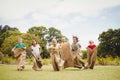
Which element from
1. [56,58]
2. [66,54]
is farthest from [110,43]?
[56,58]

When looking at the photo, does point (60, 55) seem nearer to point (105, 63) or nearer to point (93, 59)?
point (93, 59)

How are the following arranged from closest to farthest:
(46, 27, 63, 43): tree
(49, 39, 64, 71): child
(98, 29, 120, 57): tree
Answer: (49, 39, 64, 71): child → (98, 29, 120, 57): tree → (46, 27, 63, 43): tree

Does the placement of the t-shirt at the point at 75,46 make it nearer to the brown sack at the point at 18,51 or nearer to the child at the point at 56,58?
the child at the point at 56,58

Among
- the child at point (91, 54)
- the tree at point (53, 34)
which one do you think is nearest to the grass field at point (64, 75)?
the child at point (91, 54)

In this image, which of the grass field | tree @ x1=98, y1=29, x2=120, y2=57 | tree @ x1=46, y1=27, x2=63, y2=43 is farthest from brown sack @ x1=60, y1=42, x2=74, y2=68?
tree @ x1=46, y1=27, x2=63, y2=43

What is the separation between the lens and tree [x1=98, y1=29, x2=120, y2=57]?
44.3 meters

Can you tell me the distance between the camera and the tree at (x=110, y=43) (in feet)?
145

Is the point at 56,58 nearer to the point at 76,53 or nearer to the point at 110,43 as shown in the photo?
the point at 76,53

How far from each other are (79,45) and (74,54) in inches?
21.1

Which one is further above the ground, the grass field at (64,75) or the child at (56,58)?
the child at (56,58)

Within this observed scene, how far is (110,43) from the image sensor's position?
47312mm

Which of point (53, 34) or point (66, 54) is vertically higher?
point (53, 34)

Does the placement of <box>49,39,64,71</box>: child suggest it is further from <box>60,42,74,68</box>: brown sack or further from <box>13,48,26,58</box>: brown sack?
<box>13,48,26,58</box>: brown sack

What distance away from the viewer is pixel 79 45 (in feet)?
49.1
